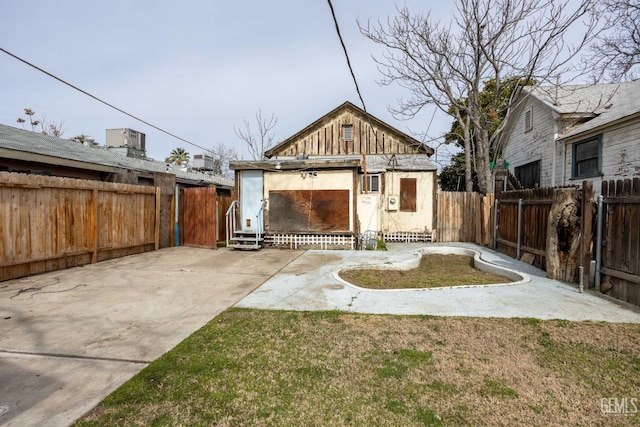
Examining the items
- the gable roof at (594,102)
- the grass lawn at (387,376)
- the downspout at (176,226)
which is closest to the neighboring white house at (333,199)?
the downspout at (176,226)

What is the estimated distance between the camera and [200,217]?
11.3 m

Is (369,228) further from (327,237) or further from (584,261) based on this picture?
(584,261)

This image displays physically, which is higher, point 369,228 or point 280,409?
point 369,228

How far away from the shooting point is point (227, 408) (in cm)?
234

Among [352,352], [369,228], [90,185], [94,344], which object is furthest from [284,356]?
[369,228]

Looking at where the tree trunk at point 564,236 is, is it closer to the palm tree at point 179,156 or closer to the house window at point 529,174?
the house window at point 529,174

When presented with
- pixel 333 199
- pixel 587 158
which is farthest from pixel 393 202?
pixel 587 158

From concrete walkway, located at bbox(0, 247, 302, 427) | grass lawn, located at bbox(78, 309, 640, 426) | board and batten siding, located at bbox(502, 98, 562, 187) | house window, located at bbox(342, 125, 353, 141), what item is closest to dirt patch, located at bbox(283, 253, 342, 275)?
concrete walkway, located at bbox(0, 247, 302, 427)

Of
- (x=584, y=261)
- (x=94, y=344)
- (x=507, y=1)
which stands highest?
(x=507, y=1)

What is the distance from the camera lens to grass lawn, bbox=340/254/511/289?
6.11 metres

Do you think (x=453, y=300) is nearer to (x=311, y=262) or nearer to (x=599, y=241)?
(x=599, y=241)

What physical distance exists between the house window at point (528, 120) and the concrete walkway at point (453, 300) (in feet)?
35.8

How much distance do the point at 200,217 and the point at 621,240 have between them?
11.0 meters

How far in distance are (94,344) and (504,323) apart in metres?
4.78
